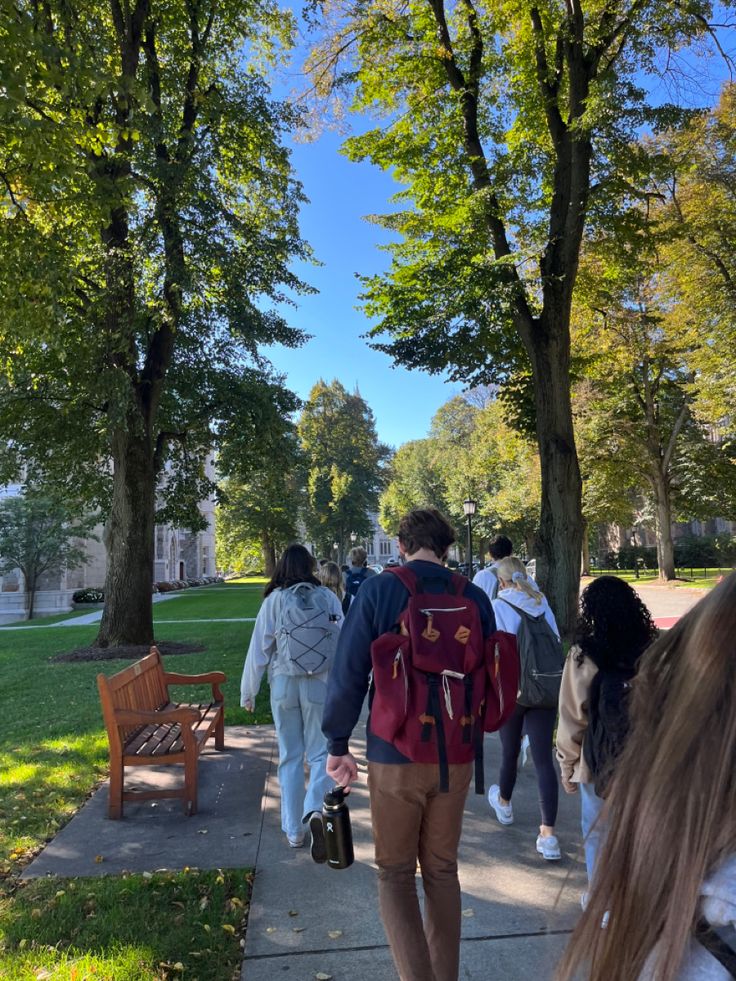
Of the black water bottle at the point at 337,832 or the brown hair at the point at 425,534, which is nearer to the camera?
the black water bottle at the point at 337,832

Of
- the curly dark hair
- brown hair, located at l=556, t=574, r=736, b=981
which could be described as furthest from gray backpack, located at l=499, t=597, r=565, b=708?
brown hair, located at l=556, t=574, r=736, b=981

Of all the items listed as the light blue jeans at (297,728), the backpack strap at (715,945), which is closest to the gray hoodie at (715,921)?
the backpack strap at (715,945)

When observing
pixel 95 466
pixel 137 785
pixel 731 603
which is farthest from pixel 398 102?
pixel 731 603

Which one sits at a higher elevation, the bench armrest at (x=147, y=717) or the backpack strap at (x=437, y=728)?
the backpack strap at (x=437, y=728)

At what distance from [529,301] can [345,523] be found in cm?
4570

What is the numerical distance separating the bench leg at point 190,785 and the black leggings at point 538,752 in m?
2.21

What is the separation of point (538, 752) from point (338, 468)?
5484 centimetres

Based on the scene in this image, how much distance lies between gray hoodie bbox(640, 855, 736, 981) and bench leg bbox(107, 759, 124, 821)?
4909 mm

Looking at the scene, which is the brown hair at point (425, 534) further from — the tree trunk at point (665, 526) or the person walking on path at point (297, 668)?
the tree trunk at point (665, 526)

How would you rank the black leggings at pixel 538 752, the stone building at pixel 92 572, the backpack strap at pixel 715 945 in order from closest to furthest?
the backpack strap at pixel 715 945 < the black leggings at pixel 538 752 < the stone building at pixel 92 572

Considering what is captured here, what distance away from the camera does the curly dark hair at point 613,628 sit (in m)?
3.23

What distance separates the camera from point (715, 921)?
85cm

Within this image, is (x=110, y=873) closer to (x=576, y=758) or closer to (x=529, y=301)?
(x=576, y=758)

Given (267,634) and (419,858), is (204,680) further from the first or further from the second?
(419,858)
